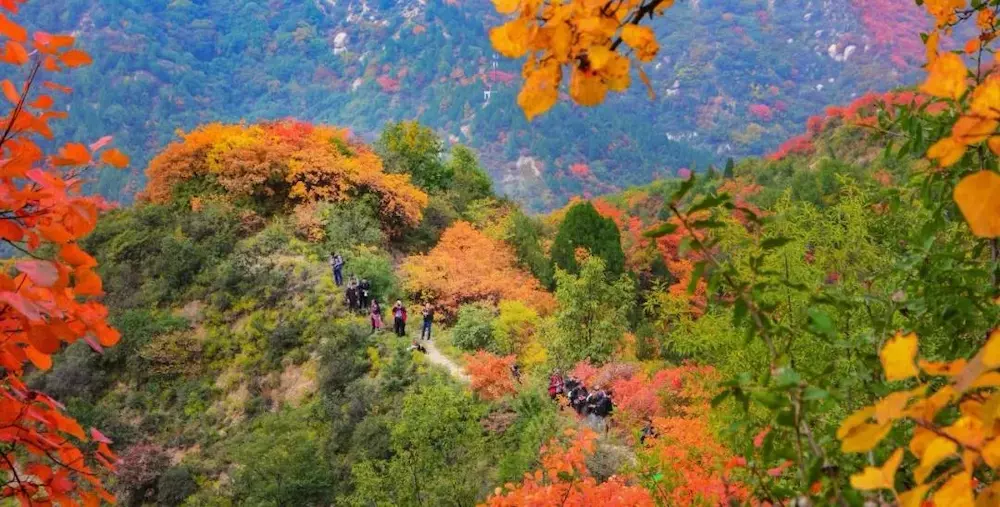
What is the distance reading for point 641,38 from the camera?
2.90 ft

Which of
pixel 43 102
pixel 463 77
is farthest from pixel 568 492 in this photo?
pixel 463 77

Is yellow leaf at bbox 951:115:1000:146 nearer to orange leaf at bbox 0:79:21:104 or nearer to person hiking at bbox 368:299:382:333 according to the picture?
orange leaf at bbox 0:79:21:104

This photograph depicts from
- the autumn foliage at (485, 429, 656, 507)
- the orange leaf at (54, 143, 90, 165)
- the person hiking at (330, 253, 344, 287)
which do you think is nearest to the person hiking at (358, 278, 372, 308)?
Answer: the person hiking at (330, 253, 344, 287)

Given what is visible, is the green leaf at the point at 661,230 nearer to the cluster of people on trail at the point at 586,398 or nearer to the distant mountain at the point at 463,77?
the cluster of people on trail at the point at 586,398

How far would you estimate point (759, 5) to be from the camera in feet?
425

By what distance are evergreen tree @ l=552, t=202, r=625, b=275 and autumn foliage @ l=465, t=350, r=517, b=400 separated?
6.65m

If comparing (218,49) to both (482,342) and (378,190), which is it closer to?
(378,190)

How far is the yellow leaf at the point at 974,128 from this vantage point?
686 millimetres

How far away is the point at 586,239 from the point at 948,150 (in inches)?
653

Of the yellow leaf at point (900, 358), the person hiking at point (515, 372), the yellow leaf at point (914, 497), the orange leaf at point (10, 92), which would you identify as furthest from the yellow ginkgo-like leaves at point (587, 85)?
the person hiking at point (515, 372)

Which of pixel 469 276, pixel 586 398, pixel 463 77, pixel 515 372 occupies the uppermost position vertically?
pixel 586 398

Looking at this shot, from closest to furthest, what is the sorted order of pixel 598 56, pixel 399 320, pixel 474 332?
1. pixel 598 56
2. pixel 474 332
3. pixel 399 320

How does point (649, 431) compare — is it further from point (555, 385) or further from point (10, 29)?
point (10, 29)

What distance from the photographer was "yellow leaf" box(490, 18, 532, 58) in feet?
2.80
